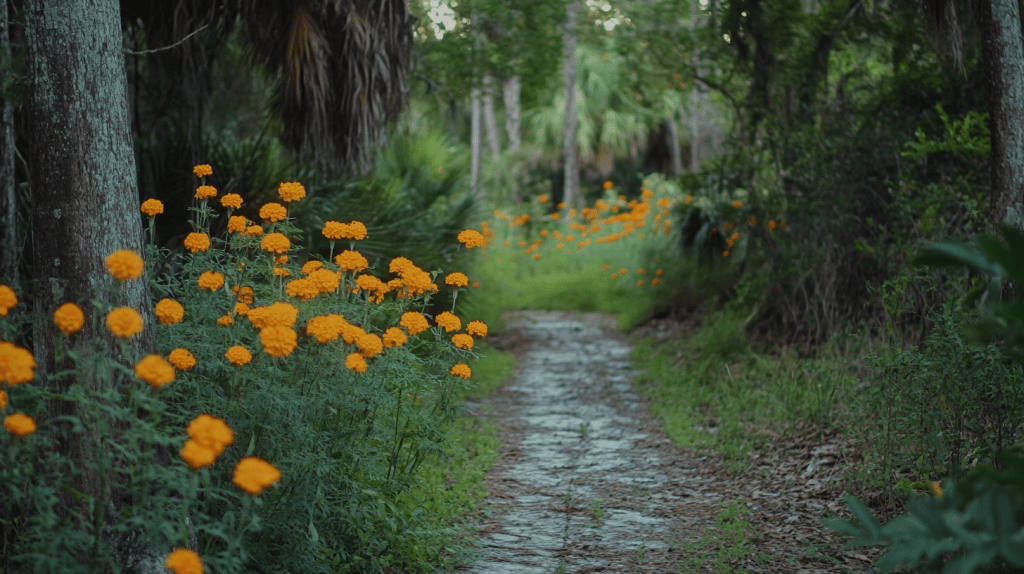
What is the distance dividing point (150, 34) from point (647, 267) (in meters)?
5.90

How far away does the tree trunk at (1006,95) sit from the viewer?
3.73m

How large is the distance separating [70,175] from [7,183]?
78.3 inches

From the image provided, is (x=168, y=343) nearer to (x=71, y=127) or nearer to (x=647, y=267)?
(x=71, y=127)

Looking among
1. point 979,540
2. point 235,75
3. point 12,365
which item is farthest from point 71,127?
point 235,75

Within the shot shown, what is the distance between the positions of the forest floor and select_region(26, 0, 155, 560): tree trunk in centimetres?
Answer: 181

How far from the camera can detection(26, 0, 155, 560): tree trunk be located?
8.31 ft

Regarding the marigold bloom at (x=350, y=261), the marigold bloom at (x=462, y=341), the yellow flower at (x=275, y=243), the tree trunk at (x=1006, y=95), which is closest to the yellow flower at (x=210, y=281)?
the yellow flower at (x=275, y=243)

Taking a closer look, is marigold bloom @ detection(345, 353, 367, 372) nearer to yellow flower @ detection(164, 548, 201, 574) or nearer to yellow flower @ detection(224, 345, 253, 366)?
yellow flower @ detection(224, 345, 253, 366)

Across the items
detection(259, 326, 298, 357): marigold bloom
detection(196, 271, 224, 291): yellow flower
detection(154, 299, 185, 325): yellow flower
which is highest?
detection(196, 271, 224, 291): yellow flower

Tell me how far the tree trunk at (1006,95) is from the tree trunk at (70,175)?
154 inches

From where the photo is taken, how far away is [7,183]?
4.10 metres

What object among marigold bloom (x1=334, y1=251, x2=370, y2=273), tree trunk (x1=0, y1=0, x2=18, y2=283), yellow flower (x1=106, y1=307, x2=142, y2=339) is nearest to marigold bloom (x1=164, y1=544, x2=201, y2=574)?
yellow flower (x1=106, y1=307, x2=142, y2=339)

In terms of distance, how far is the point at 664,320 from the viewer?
28.8ft

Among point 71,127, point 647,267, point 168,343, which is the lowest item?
point 647,267
